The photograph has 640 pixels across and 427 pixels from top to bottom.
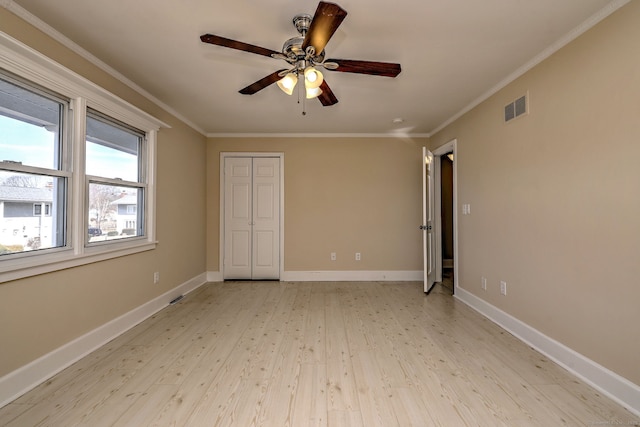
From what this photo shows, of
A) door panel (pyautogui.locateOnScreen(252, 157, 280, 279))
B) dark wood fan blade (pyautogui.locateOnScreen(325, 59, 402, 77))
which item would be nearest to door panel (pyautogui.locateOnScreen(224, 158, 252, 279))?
door panel (pyautogui.locateOnScreen(252, 157, 280, 279))

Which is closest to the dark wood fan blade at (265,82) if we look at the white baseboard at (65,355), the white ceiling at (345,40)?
the white ceiling at (345,40)

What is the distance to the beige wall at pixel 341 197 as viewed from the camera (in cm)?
471

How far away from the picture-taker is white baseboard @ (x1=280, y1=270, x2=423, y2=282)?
4676mm

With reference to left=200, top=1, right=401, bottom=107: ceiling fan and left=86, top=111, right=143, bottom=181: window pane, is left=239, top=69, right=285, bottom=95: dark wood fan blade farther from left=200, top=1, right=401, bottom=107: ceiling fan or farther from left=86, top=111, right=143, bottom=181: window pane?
left=86, top=111, right=143, bottom=181: window pane

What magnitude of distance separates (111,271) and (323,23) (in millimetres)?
2743

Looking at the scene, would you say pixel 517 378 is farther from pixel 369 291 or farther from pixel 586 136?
pixel 369 291

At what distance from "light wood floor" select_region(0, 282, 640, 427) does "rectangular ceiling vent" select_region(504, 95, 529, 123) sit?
2.10 m

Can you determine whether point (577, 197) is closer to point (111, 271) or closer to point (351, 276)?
point (351, 276)

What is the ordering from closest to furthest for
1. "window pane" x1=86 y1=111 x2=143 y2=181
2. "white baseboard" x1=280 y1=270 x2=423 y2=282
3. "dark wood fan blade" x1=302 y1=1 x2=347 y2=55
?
"dark wood fan blade" x1=302 y1=1 x2=347 y2=55
"window pane" x1=86 y1=111 x2=143 y2=181
"white baseboard" x1=280 y1=270 x2=423 y2=282

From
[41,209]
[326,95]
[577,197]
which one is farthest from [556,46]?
[41,209]

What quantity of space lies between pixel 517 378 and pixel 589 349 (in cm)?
54

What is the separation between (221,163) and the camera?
15.5 ft

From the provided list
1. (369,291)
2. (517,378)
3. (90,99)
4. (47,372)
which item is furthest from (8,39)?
(369,291)

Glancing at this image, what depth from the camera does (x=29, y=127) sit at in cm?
194
